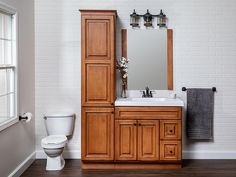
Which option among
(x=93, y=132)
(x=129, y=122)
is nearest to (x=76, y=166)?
(x=93, y=132)

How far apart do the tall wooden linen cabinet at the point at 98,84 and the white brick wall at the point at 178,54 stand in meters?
0.59

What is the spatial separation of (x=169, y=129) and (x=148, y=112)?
368 mm

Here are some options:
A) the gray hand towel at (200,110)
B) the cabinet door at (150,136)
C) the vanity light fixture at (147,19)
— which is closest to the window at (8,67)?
the cabinet door at (150,136)

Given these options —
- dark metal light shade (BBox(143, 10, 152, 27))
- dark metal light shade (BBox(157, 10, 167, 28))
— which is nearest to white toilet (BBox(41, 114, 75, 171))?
dark metal light shade (BBox(143, 10, 152, 27))

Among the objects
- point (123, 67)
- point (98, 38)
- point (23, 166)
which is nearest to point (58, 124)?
point (23, 166)

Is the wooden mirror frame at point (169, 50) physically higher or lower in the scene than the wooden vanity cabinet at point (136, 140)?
higher

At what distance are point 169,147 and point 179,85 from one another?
1.06m

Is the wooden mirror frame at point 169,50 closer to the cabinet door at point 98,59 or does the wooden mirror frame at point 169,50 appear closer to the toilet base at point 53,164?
the cabinet door at point 98,59

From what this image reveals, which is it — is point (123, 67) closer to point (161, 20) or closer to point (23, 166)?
point (161, 20)

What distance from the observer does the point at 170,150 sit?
4551 mm

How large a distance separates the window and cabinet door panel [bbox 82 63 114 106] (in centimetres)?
94

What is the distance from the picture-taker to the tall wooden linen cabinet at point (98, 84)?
4.54 meters

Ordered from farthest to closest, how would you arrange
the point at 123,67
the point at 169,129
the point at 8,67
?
1. the point at 123,67
2. the point at 169,129
3. the point at 8,67

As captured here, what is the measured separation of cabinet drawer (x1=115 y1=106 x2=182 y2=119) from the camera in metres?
4.55
